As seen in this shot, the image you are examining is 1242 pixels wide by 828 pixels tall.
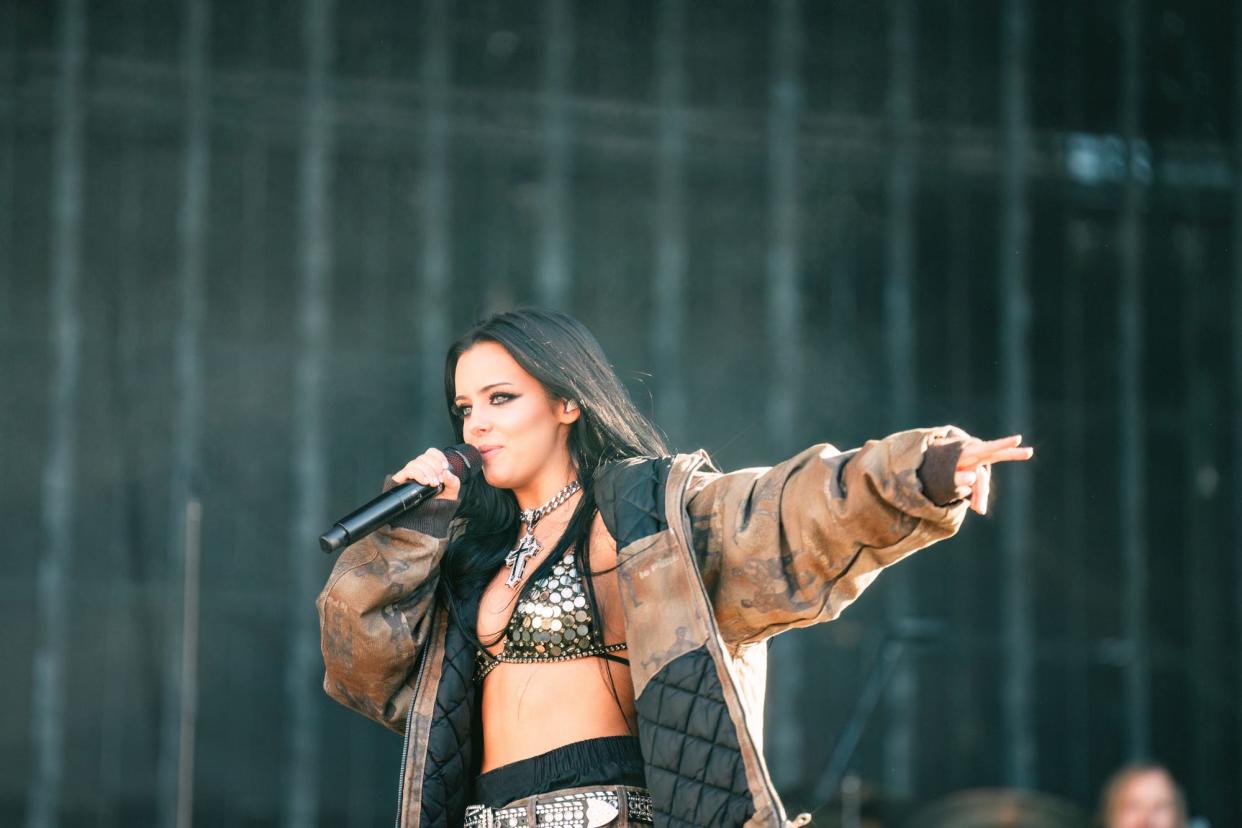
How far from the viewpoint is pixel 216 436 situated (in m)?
7.24

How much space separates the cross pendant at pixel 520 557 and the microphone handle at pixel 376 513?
0.81 feet

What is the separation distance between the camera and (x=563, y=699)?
3004 mm

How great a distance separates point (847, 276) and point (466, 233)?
1679 mm

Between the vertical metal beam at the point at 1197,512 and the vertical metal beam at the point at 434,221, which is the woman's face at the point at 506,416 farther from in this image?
the vertical metal beam at the point at 1197,512

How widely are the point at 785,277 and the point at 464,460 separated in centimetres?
484

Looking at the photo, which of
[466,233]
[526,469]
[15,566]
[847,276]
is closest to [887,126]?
[847,276]

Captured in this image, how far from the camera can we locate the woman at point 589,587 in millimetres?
2670

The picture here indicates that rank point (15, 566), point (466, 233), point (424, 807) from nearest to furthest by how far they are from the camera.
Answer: point (424, 807) → point (15, 566) → point (466, 233)

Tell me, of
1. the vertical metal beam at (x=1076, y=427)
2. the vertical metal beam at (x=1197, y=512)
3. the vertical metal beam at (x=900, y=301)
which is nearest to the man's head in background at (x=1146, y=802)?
the vertical metal beam at (x=900, y=301)

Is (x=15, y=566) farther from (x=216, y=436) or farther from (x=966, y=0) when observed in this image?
(x=966, y=0)

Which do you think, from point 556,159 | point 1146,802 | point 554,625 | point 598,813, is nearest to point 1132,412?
point 1146,802

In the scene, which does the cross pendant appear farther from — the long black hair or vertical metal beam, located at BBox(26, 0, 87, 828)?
vertical metal beam, located at BBox(26, 0, 87, 828)

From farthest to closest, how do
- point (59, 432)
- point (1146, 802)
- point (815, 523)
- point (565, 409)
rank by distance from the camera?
point (59, 432) → point (1146, 802) → point (565, 409) → point (815, 523)

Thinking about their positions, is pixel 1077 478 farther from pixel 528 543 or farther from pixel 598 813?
pixel 598 813
